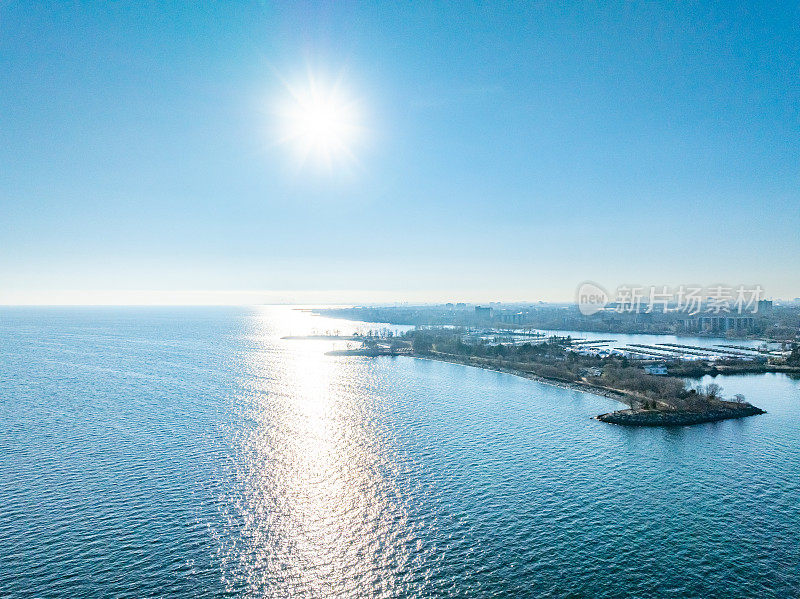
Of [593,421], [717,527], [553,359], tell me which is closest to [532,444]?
[593,421]

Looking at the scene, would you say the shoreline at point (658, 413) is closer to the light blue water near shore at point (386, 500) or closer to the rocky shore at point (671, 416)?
the rocky shore at point (671, 416)

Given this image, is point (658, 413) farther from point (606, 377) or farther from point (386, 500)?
point (386, 500)

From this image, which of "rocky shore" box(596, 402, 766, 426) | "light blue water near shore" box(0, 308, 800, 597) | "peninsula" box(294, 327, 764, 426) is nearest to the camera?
"light blue water near shore" box(0, 308, 800, 597)

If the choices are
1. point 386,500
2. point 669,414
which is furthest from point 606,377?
point 386,500

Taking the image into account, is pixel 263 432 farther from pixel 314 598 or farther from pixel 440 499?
pixel 314 598

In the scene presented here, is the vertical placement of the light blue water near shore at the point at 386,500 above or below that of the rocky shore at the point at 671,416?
below

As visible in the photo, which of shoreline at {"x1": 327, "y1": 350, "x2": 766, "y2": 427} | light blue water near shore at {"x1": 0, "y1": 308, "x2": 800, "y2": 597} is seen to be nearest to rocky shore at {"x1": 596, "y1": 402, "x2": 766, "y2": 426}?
shoreline at {"x1": 327, "y1": 350, "x2": 766, "y2": 427}

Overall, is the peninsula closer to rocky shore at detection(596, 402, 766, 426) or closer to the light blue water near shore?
rocky shore at detection(596, 402, 766, 426)

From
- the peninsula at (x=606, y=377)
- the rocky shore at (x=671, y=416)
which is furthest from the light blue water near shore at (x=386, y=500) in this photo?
the peninsula at (x=606, y=377)
